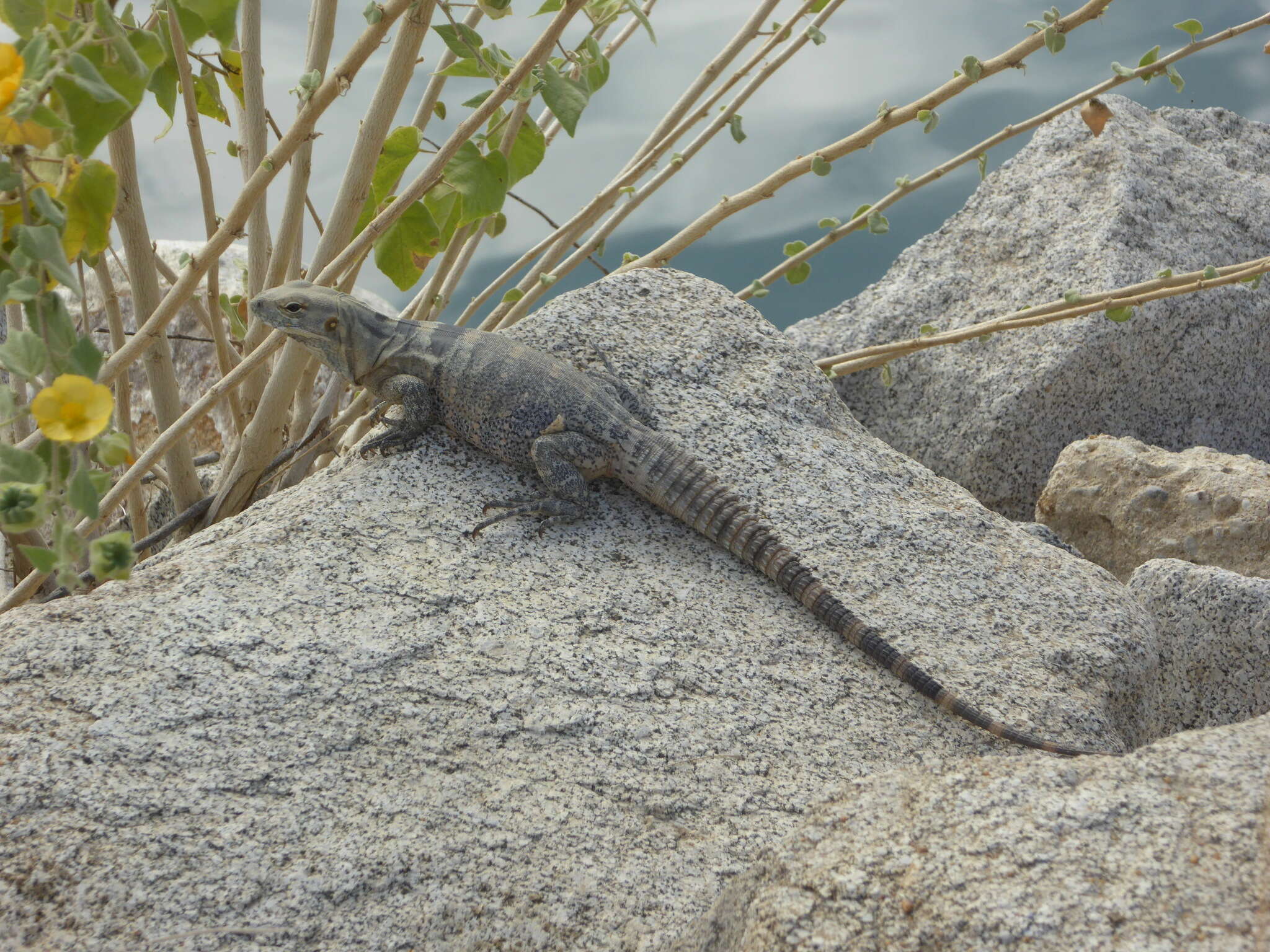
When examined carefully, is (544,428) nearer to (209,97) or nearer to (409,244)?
(409,244)

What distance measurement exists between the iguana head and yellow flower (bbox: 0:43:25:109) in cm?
191

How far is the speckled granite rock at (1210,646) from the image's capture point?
3.24 meters

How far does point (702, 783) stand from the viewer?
2.51 m

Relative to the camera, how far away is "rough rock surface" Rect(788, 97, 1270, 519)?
4668 millimetres

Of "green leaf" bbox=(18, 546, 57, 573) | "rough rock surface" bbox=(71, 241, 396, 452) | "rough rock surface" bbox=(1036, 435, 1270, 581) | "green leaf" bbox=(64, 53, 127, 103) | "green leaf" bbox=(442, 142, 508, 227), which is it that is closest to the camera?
"green leaf" bbox=(18, 546, 57, 573)

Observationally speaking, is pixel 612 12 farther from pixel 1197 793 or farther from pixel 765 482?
pixel 1197 793

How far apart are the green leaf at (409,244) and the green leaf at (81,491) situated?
77.3 inches

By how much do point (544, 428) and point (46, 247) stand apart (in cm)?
191

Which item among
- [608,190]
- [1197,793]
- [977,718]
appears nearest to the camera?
[1197,793]

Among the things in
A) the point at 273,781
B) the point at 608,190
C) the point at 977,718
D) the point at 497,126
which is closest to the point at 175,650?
the point at 273,781

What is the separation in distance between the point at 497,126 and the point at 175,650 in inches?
67.2

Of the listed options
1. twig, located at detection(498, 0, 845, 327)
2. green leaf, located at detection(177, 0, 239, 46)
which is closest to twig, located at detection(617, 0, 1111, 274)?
twig, located at detection(498, 0, 845, 327)

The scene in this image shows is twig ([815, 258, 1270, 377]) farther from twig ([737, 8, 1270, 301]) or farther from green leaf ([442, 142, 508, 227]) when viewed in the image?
green leaf ([442, 142, 508, 227])

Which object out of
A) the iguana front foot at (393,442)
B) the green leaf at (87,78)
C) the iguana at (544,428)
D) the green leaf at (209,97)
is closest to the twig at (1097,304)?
the iguana at (544,428)
